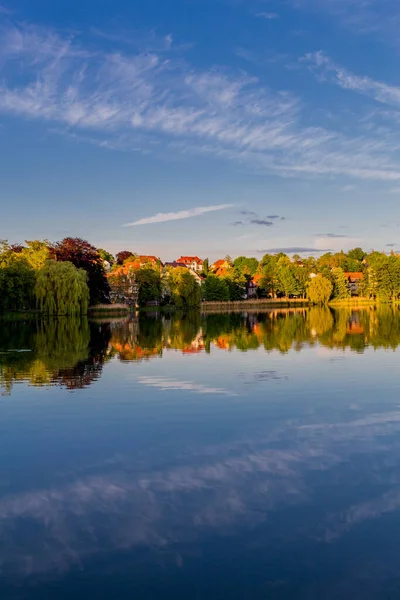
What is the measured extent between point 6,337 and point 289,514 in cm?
3019

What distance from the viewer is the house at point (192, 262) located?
15062 centimetres

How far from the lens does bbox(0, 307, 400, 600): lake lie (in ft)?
18.5

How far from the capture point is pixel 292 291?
108 m

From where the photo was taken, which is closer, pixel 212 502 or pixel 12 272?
pixel 212 502

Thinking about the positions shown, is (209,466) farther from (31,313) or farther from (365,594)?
(31,313)

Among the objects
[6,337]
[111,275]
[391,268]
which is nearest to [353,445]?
[6,337]

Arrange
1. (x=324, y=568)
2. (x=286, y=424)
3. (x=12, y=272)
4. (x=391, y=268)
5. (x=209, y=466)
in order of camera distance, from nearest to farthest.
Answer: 1. (x=324, y=568)
2. (x=209, y=466)
3. (x=286, y=424)
4. (x=12, y=272)
5. (x=391, y=268)

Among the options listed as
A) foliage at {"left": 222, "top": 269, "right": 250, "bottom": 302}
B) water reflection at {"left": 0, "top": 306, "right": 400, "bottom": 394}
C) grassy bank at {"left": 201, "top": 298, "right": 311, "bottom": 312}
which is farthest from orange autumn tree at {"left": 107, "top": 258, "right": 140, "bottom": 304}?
water reflection at {"left": 0, "top": 306, "right": 400, "bottom": 394}

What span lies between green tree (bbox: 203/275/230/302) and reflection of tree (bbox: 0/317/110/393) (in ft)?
213

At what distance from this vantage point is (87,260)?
69.0 meters

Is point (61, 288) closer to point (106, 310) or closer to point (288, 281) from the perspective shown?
point (106, 310)

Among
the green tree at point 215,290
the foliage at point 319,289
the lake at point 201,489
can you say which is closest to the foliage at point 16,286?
the green tree at point 215,290

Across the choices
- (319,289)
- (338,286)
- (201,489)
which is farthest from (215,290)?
(201,489)

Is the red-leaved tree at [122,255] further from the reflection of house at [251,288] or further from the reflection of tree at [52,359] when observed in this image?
the reflection of tree at [52,359]
